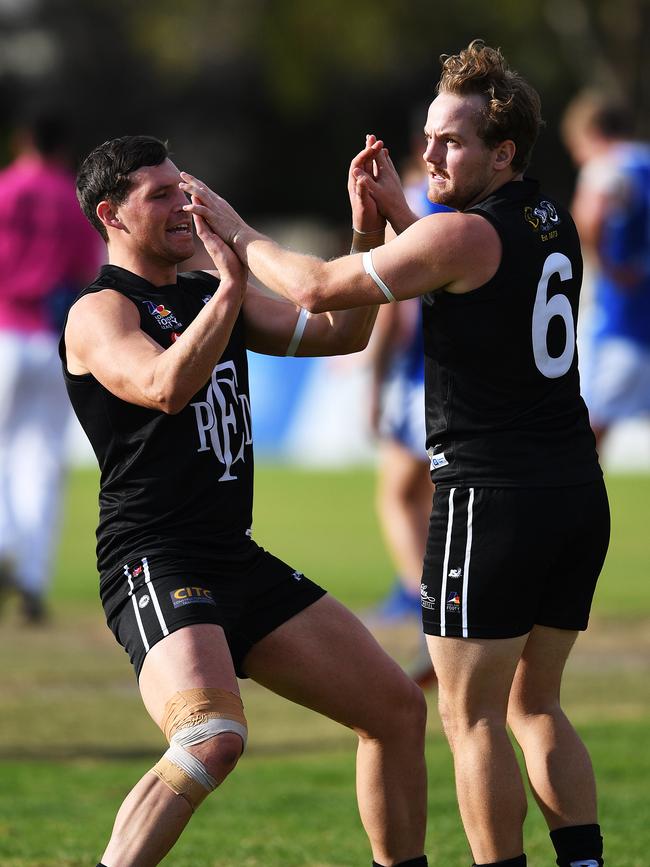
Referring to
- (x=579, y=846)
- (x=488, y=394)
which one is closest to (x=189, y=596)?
(x=488, y=394)

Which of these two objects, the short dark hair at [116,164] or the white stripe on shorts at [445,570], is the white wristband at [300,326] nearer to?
the short dark hair at [116,164]

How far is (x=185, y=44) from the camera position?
1742 inches

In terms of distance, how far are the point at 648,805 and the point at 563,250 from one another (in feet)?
8.84

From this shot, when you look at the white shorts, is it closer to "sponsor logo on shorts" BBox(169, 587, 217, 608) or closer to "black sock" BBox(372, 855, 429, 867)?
"black sock" BBox(372, 855, 429, 867)

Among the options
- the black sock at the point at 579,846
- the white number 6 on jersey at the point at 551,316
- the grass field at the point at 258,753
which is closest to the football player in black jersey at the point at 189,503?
the black sock at the point at 579,846

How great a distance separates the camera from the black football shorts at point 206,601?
4426 mm

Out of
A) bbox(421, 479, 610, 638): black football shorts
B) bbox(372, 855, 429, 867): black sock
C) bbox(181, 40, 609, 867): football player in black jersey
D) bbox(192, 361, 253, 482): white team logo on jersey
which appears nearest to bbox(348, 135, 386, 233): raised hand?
bbox(181, 40, 609, 867): football player in black jersey

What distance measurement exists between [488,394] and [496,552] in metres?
0.44

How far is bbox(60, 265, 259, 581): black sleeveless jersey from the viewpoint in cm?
458

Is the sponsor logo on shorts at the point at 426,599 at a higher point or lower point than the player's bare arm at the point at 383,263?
lower

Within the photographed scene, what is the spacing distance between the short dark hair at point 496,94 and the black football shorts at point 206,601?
4.67ft

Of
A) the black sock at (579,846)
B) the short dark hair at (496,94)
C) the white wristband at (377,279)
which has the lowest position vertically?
the black sock at (579,846)

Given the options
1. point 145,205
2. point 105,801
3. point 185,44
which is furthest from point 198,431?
point 185,44

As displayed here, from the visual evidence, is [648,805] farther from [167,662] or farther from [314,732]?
[167,662]
